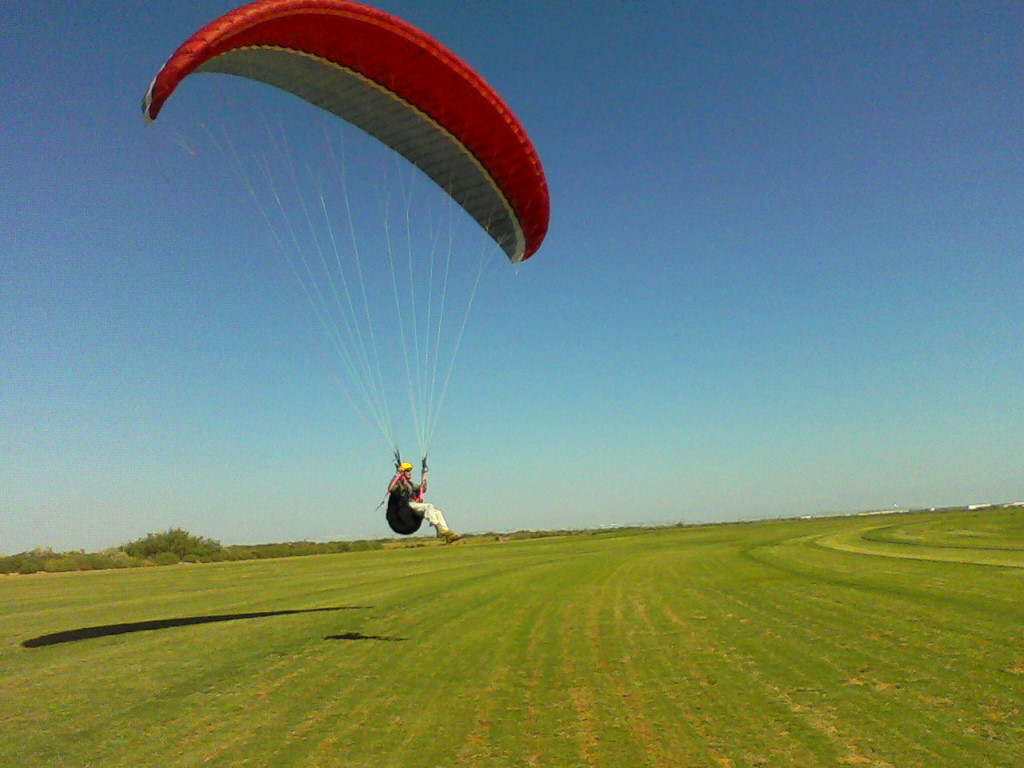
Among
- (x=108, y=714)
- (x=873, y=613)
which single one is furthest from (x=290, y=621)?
(x=873, y=613)

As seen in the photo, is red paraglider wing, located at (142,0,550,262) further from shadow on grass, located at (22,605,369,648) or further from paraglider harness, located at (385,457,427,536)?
shadow on grass, located at (22,605,369,648)

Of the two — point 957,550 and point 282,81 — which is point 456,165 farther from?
point 957,550

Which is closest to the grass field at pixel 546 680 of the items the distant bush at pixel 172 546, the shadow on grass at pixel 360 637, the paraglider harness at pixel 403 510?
the shadow on grass at pixel 360 637

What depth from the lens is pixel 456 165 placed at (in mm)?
15742

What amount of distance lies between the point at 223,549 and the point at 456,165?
56882 mm

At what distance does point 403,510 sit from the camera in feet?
40.3

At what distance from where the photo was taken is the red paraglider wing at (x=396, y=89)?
425 inches

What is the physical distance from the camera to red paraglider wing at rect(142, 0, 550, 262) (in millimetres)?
10805

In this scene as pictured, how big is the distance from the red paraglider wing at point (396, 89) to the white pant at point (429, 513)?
780 cm

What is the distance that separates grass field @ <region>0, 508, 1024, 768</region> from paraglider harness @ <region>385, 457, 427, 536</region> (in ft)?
7.02

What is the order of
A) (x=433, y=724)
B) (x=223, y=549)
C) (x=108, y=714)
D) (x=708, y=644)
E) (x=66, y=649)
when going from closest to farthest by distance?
(x=433, y=724) < (x=108, y=714) < (x=708, y=644) < (x=66, y=649) < (x=223, y=549)

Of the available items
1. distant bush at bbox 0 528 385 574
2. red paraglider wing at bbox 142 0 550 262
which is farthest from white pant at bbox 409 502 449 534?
distant bush at bbox 0 528 385 574

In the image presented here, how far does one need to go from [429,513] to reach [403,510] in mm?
511

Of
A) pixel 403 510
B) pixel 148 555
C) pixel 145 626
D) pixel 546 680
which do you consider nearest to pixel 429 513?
pixel 403 510
